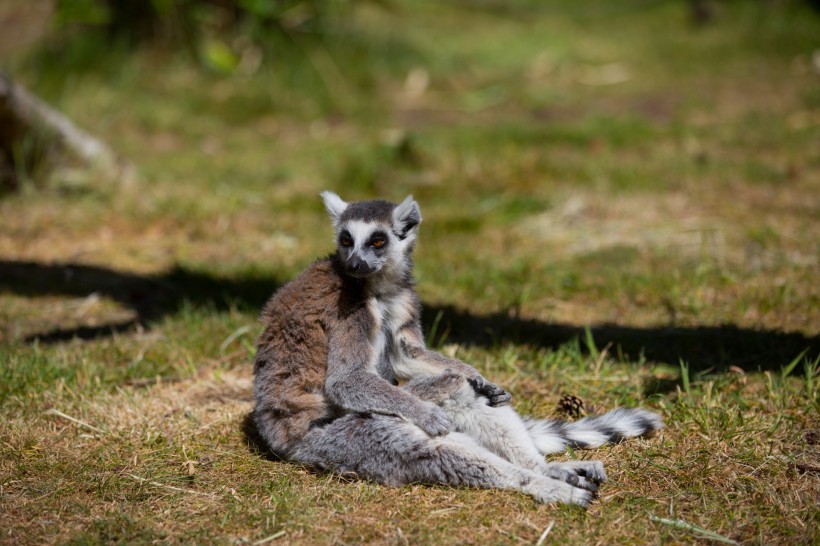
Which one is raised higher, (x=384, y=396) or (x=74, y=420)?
(x=384, y=396)

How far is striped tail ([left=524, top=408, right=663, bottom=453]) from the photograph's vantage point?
3447 millimetres

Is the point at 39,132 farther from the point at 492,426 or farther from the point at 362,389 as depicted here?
the point at 492,426

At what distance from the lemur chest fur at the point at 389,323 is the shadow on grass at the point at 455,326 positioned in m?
1.00

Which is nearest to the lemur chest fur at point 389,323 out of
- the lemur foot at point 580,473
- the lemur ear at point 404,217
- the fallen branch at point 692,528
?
the lemur ear at point 404,217

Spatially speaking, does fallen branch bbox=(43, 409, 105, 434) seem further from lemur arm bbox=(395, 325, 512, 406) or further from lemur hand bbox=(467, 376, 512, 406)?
lemur hand bbox=(467, 376, 512, 406)

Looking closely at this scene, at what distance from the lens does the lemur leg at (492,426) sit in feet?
10.5

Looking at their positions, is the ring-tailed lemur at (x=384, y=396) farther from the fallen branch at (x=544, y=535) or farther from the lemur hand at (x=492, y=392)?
the fallen branch at (x=544, y=535)

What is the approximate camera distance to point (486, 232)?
21.2 ft

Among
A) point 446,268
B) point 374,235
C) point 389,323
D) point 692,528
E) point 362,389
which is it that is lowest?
point 692,528

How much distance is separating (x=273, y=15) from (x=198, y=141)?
7.19ft

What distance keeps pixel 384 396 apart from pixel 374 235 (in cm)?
72

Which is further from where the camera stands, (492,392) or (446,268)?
(446,268)

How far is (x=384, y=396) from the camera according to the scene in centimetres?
325

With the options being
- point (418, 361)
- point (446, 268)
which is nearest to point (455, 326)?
point (446, 268)
